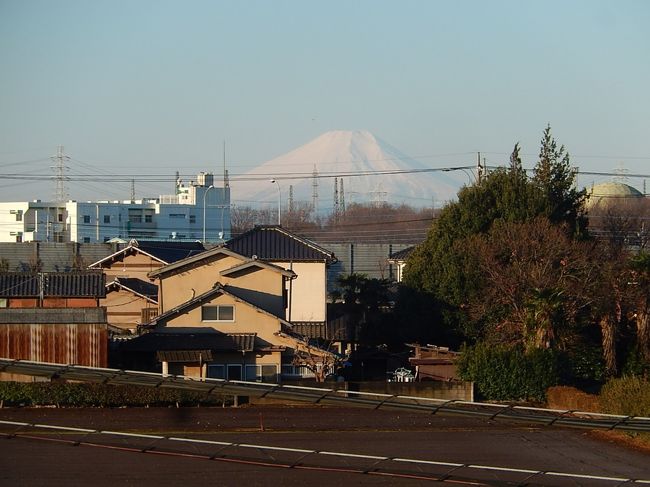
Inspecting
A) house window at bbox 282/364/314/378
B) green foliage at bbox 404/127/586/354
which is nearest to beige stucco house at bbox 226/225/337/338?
green foliage at bbox 404/127/586/354

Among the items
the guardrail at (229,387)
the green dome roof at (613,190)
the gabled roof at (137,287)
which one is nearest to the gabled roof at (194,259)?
the gabled roof at (137,287)

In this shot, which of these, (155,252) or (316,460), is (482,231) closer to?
(155,252)

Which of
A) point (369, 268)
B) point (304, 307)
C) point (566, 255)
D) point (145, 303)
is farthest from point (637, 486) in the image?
point (369, 268)

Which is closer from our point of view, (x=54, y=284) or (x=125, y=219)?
(x=54, y=284)

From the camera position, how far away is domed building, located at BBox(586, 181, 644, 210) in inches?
3351

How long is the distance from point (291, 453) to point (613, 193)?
79804 millimetres

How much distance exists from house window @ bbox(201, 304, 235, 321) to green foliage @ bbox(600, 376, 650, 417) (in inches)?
457

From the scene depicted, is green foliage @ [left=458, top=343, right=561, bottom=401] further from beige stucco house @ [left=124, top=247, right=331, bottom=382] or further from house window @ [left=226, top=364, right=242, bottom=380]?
house window @ [left=226, top=364, right=242, bottom=380]

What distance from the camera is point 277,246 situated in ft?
125

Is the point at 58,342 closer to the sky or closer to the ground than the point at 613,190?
closer to the ground

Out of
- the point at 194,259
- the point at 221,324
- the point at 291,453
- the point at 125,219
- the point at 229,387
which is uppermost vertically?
the point at 125,219

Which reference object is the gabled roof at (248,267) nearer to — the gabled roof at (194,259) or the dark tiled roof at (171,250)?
the gabled roof at (194,259)

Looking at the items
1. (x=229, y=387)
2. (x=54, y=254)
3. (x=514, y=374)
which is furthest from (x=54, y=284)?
(x=229, y=387)

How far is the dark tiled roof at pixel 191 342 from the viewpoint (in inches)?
1091
